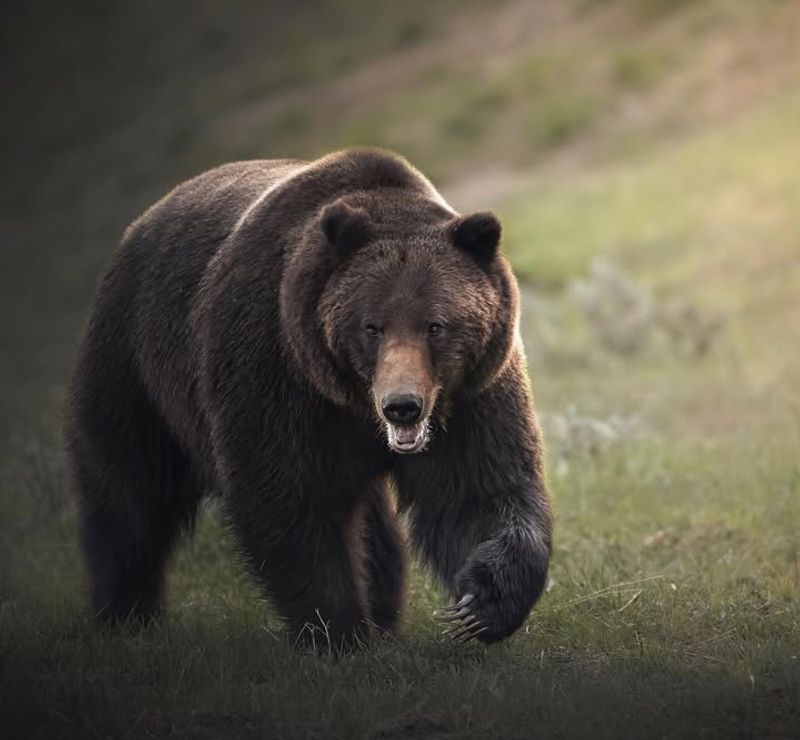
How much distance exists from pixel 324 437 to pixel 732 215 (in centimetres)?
1410

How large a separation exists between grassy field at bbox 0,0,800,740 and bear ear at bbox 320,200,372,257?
59.1 inches

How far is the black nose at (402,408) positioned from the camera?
17.4 feet

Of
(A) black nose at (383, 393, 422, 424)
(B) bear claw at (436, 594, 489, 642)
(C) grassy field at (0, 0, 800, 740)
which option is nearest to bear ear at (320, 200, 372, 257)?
(A) black nose at (383, 393, 422, 424)

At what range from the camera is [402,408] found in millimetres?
5312

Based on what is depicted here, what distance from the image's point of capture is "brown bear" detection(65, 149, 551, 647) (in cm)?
562

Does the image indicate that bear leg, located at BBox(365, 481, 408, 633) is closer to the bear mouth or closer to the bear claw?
the bear claw

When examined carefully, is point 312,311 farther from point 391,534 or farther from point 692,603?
point 692,603

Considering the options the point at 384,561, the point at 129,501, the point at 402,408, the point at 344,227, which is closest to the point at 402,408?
the point at 402,408

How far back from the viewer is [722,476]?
9383 millimetres

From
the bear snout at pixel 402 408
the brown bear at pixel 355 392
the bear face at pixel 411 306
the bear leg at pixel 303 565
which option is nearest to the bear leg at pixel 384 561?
the brown bear at pixel 355 392

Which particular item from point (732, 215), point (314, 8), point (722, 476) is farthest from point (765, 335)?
point (314, 8)

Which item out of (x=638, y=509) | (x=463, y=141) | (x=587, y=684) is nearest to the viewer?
(x=587, y=684)

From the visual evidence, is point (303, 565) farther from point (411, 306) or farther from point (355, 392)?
point (411, 306)

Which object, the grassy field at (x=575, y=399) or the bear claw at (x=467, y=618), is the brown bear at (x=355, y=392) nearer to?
the bear claw at (x=467, y=618)
